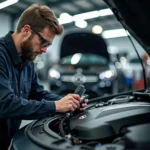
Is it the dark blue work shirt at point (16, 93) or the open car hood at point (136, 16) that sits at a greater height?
the open car hood at point (136, 16)

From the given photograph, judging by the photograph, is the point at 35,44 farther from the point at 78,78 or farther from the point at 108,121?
the point at 78,78

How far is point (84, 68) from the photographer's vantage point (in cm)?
462

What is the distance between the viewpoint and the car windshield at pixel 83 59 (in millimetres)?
4734

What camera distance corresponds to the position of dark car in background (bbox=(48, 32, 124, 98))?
4309 millimetres

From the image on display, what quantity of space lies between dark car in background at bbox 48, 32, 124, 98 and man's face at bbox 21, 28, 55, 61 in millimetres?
2532

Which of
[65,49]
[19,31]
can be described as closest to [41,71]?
[65,49]

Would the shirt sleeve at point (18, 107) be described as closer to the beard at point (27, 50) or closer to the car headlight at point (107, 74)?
the beard at point (27, 50)

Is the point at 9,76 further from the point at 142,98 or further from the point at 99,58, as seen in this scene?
the point at 99,58

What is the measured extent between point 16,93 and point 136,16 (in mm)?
928

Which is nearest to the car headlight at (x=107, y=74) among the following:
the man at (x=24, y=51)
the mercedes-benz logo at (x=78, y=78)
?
the mercedes-benz logo at (x=78, y=78)

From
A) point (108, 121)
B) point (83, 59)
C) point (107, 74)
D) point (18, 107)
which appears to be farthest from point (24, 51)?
point (83, 59)

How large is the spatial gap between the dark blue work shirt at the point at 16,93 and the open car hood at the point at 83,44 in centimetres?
301

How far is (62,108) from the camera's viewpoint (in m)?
1.44

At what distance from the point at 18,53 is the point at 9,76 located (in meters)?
0.18
